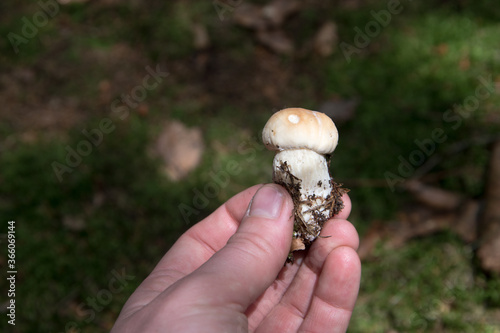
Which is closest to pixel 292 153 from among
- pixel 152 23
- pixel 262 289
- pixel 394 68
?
pixel 262 289

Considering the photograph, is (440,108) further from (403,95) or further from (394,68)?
(394,68)

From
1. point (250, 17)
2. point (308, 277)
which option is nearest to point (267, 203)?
point (308, 277)

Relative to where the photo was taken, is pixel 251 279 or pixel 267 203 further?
pixel 267 203

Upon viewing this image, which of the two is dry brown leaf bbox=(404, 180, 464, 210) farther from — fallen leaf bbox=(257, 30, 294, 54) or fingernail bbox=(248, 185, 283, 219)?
fallen leaf bbox=(257, 30, 294, 54)

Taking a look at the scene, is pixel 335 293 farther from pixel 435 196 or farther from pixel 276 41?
pixel 276 41

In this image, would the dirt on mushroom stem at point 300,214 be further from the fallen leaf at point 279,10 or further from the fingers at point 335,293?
the fallen leaf at point 279,10

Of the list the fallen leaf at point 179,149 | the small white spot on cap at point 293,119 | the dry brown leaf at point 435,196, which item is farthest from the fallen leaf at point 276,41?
the small white spot on cap at point 293,119
